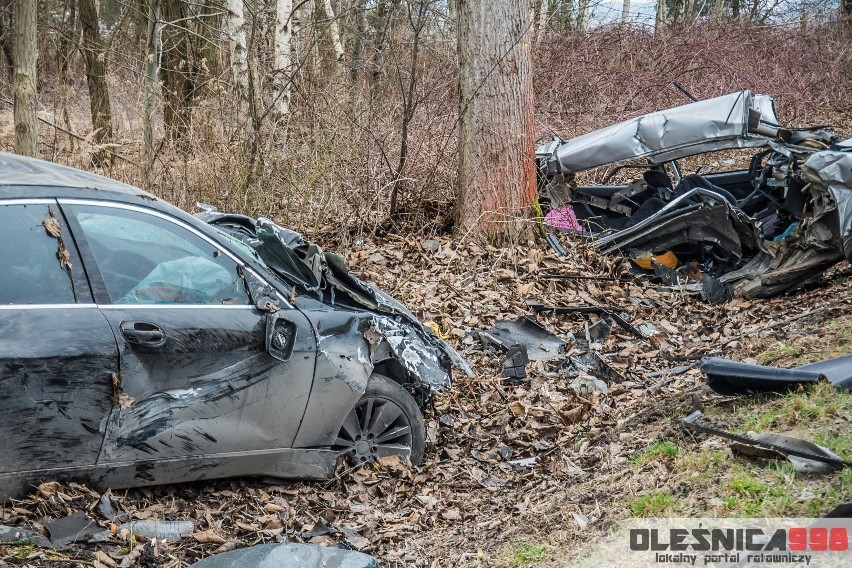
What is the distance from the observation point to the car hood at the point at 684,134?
873cm

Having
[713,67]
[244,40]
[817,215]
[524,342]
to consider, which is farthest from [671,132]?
[713,67]

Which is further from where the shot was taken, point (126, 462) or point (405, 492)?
point (405, 492)

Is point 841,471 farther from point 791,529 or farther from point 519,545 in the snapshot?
point 519,545

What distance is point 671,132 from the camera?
8.95 m

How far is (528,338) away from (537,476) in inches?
87.6

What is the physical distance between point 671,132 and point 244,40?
533 cm

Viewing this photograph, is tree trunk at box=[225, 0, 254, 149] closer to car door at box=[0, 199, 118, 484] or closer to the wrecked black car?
the wrecked black car

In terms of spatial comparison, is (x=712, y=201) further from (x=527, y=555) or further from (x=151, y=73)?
(x=151, y=73)

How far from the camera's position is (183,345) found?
422cm

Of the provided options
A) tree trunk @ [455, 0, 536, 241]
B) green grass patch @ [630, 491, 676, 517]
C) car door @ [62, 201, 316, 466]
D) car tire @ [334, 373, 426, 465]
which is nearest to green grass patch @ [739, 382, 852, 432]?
green grass patch @ [630, 491, 676, 517]

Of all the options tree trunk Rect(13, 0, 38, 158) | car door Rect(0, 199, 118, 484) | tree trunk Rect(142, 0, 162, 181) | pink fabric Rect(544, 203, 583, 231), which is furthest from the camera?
tree trunk Rect(142, 0, 162, 181)

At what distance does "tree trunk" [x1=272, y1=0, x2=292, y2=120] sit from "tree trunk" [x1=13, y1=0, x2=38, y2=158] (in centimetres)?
231

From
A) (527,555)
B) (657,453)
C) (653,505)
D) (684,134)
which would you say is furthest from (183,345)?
(684,134)

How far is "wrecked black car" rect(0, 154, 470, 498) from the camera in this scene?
3824mm
